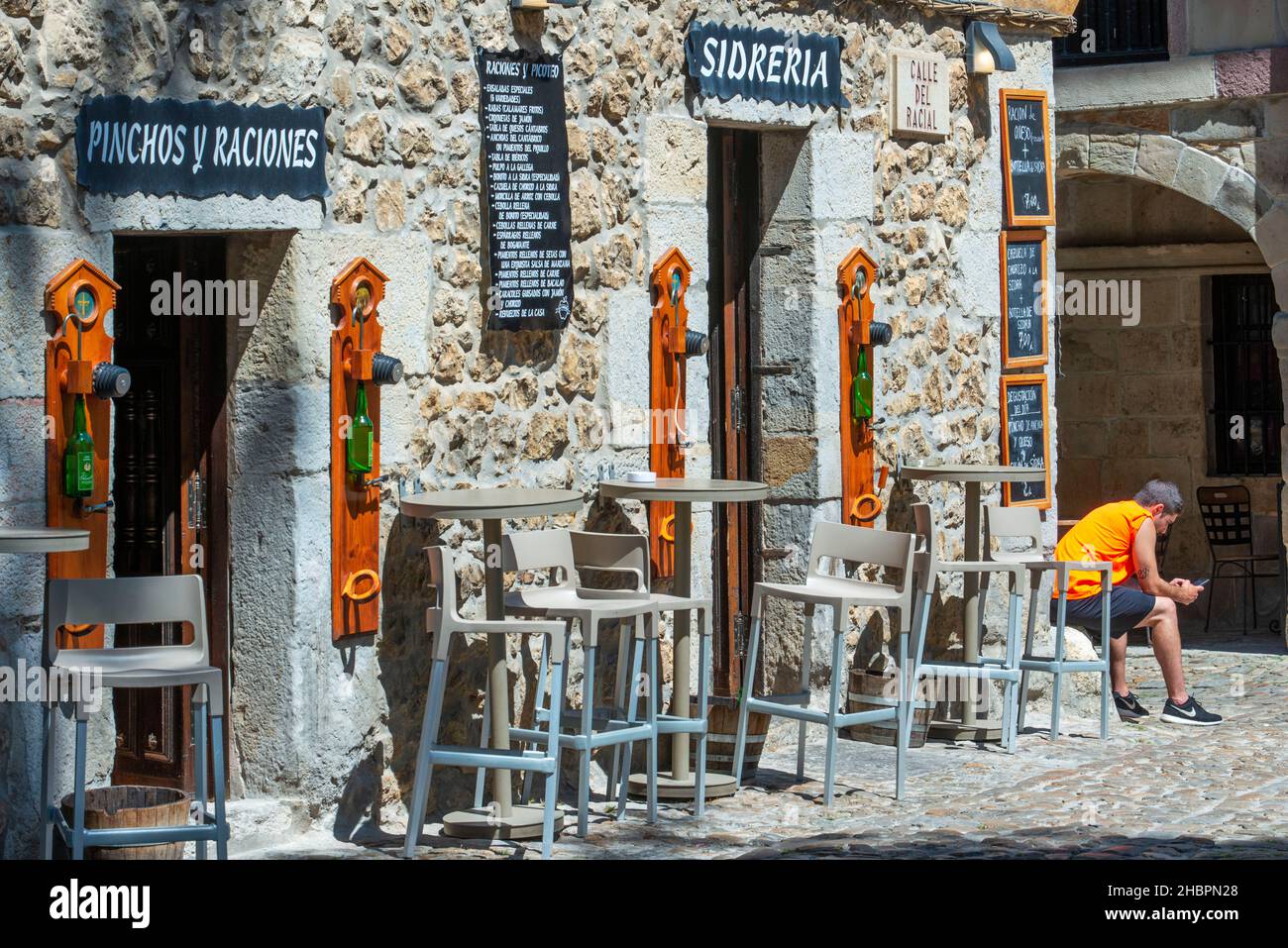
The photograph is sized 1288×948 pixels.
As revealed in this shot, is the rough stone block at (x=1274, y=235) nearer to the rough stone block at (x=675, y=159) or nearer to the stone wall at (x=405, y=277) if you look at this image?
the stone wall at (x=405, y=277)

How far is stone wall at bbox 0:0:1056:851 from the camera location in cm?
541

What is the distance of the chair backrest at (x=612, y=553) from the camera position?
247 inches

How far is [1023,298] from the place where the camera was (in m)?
8.77

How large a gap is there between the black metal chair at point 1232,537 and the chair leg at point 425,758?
7.58 metres

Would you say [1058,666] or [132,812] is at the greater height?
[1058,666]

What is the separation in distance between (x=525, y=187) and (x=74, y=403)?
170cm

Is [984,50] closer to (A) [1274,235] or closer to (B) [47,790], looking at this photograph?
(A) [1274,235]

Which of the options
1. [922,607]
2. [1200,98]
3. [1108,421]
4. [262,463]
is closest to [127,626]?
[262,463]

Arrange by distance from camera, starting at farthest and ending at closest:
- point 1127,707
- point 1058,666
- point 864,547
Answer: point 1127,707
point 1058,666
point 864,547

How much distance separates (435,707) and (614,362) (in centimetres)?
164

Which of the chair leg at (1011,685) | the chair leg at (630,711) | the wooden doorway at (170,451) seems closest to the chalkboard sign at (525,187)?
the wooden doorway at (170,451)

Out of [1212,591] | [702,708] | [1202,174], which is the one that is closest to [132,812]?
[702,708]

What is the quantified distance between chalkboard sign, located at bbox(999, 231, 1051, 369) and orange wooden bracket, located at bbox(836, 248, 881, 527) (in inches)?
38.5

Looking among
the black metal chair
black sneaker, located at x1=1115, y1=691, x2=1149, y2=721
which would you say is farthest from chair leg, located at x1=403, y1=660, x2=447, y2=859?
the black metal chair
